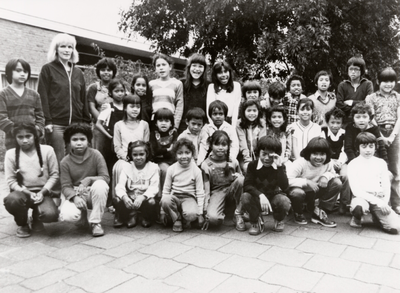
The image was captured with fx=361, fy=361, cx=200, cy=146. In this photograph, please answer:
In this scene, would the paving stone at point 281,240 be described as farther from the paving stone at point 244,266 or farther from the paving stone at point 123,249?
the paving stone at point 123,249

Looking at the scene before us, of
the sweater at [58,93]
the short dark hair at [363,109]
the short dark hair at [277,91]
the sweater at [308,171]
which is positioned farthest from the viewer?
the short dark hair at [277,91]

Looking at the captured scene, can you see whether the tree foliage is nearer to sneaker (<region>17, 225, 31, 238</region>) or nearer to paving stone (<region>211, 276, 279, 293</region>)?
sneaker (<region>17, 225, 31, 238</region>)

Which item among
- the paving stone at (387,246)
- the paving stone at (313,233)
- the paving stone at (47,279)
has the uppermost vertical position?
the paving stone at (387,246)

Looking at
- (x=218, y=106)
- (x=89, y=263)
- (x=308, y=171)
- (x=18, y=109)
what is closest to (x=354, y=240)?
(x=308, y=171)

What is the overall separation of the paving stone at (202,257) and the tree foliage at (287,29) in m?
7.01

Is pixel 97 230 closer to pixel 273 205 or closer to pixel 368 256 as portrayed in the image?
pixel 273 205

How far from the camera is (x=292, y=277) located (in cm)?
254

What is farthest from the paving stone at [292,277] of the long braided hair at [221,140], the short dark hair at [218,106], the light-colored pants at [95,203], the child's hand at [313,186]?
the short dark hair at [218,106]

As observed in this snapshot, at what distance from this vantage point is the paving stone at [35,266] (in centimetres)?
267

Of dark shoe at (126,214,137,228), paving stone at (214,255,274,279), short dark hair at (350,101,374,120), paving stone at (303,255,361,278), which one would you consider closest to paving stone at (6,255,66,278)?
dark shoe at (126,214,137,228)

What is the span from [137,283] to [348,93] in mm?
3679

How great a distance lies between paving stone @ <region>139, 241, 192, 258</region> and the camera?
302 centimetres

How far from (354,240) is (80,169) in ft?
9.11

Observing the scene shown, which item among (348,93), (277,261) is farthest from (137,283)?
(348,93)
